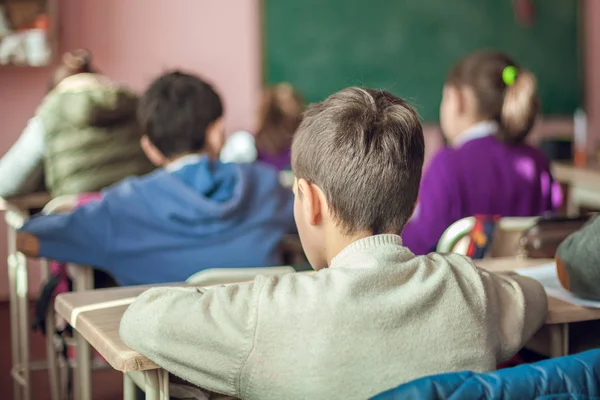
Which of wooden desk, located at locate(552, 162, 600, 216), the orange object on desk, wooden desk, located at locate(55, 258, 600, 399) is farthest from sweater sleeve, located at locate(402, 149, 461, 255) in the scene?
the orange object on desk

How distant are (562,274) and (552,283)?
4.0 inches

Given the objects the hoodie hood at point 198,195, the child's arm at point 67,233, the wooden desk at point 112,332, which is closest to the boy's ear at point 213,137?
the hoodie hood at point 198,195

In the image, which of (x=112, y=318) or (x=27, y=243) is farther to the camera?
(x=27, y=243)

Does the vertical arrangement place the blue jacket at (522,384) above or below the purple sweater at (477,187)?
above

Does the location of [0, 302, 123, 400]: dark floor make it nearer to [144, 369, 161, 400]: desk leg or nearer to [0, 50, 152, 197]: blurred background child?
[0, 50, 152, 197]: blurred background child

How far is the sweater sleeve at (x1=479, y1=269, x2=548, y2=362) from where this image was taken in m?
1.37

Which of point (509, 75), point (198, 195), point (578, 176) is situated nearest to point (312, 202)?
point (198, 195)

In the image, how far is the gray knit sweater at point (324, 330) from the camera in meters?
1.21

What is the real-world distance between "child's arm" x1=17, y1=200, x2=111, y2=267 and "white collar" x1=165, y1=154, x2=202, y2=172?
0.73 feet

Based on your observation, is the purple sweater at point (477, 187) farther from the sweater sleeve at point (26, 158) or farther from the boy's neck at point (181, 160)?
the sweater sleeve at point (26, 158)

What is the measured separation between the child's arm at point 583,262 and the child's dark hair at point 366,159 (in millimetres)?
431

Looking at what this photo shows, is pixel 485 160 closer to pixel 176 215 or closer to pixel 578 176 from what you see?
pixel 176 215

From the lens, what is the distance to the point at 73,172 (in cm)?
323

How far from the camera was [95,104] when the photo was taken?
322 cm
